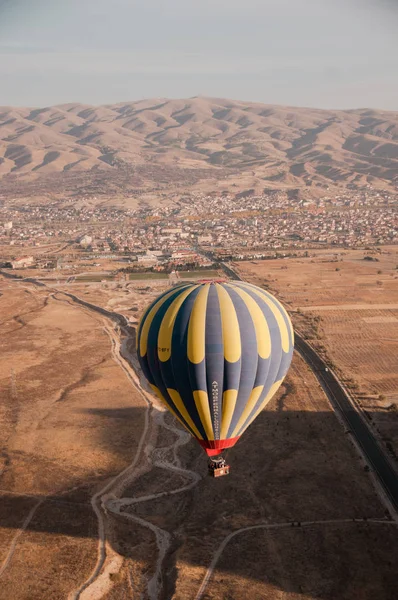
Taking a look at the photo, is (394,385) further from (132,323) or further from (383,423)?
(132,323)

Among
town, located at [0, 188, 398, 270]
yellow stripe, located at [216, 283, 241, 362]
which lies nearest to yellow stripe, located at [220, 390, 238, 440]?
yellow stripe, located at [216, 283, 241, 362]

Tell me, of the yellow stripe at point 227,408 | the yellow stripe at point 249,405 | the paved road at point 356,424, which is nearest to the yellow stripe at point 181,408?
the yellow stripe at point 227,408

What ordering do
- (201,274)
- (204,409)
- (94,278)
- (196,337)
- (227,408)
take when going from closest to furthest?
(196,337) → (204,409) → (227,408) → (94,278) → (201,274)

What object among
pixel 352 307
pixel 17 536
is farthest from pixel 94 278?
pixel 17 536

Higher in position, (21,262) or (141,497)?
(141,497)

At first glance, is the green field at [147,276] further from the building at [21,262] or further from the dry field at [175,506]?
the dry field at [175,506]

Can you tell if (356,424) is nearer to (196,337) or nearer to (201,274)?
(196,337)
